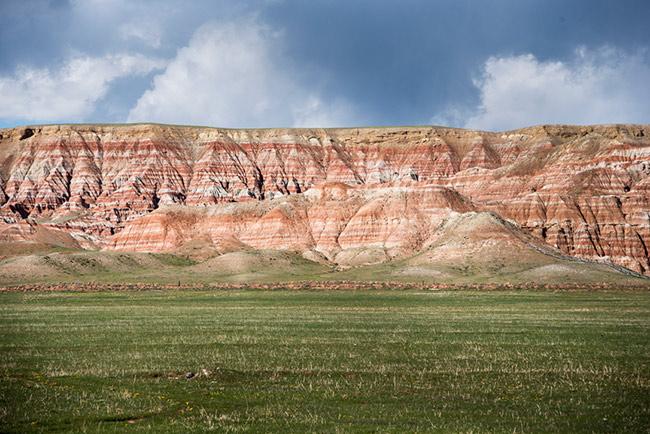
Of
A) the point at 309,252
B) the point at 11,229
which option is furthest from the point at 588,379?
the point at 11,229

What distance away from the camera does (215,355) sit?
94.2 ft

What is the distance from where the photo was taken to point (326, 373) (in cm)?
2425

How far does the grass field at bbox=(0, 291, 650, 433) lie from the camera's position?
1738 cm

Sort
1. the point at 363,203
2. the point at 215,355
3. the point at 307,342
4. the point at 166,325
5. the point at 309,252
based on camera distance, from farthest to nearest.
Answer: the point at 363,203 < the point at 309,252 < the point at 166,325 < the point at 307,342 < the point at 215,355

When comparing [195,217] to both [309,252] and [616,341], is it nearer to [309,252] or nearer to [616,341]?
[309,252]

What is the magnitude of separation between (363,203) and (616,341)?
130914 millimetres

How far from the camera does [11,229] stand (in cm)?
17550

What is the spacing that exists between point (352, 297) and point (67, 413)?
59243 mm

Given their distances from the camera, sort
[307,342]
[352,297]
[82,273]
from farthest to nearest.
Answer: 1. [82,273]
2. [352,297]
3. [307,342]

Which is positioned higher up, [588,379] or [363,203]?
[363,203]

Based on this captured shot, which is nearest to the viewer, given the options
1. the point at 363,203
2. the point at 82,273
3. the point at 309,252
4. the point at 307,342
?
the point at 307,342

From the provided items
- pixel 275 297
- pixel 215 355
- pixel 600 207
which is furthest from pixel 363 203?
pixel 215 355

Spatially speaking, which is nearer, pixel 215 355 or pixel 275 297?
pixel 215 355

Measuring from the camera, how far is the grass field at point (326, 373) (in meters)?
17.4
